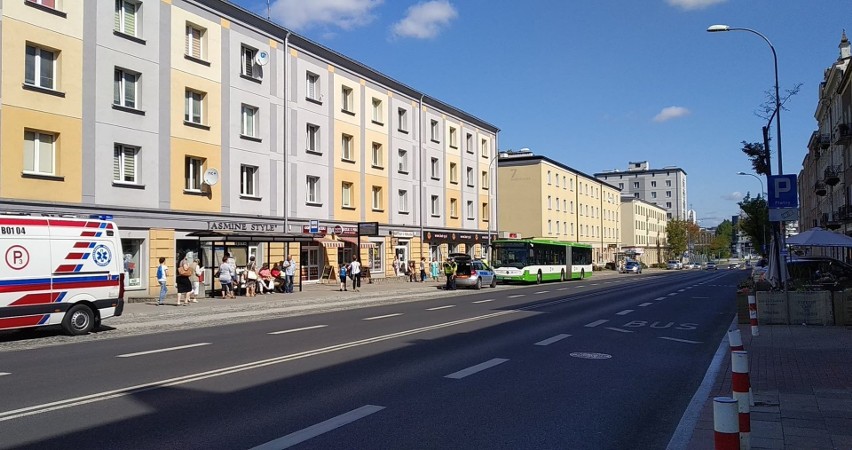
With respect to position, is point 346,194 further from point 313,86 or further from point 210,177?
point 210,177

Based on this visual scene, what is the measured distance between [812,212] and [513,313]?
2449 inches

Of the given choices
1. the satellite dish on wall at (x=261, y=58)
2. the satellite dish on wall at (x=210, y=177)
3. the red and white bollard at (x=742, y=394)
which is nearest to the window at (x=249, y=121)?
the satellite dish on wall at (x=261, y=58)

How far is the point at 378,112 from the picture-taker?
40.0m

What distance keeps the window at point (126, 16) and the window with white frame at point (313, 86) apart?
34.1 feet

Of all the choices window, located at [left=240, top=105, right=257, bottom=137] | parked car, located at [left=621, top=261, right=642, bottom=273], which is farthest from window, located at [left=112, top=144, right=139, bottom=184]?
parked car, located at [left=621, top=261, right=642, bottom=273]

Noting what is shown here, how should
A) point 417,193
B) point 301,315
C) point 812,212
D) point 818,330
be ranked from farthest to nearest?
point 812,212
point 417,193
point 301,315
point 818,330

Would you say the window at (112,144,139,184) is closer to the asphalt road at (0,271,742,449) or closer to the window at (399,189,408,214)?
the asphalt road at (0,271,742,449)

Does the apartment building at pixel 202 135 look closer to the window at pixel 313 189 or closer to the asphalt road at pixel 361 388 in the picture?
the window at pixel 313 189

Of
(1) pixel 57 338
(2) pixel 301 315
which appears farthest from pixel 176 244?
(1) pixel 57 338

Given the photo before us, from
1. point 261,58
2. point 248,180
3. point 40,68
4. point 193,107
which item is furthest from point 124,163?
point 261,58

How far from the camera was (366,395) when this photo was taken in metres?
7.56

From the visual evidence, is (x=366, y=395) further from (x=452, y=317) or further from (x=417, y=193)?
(x=417, y=193)

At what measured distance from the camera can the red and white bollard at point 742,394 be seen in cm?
500

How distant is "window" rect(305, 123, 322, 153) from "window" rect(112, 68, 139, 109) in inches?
406
